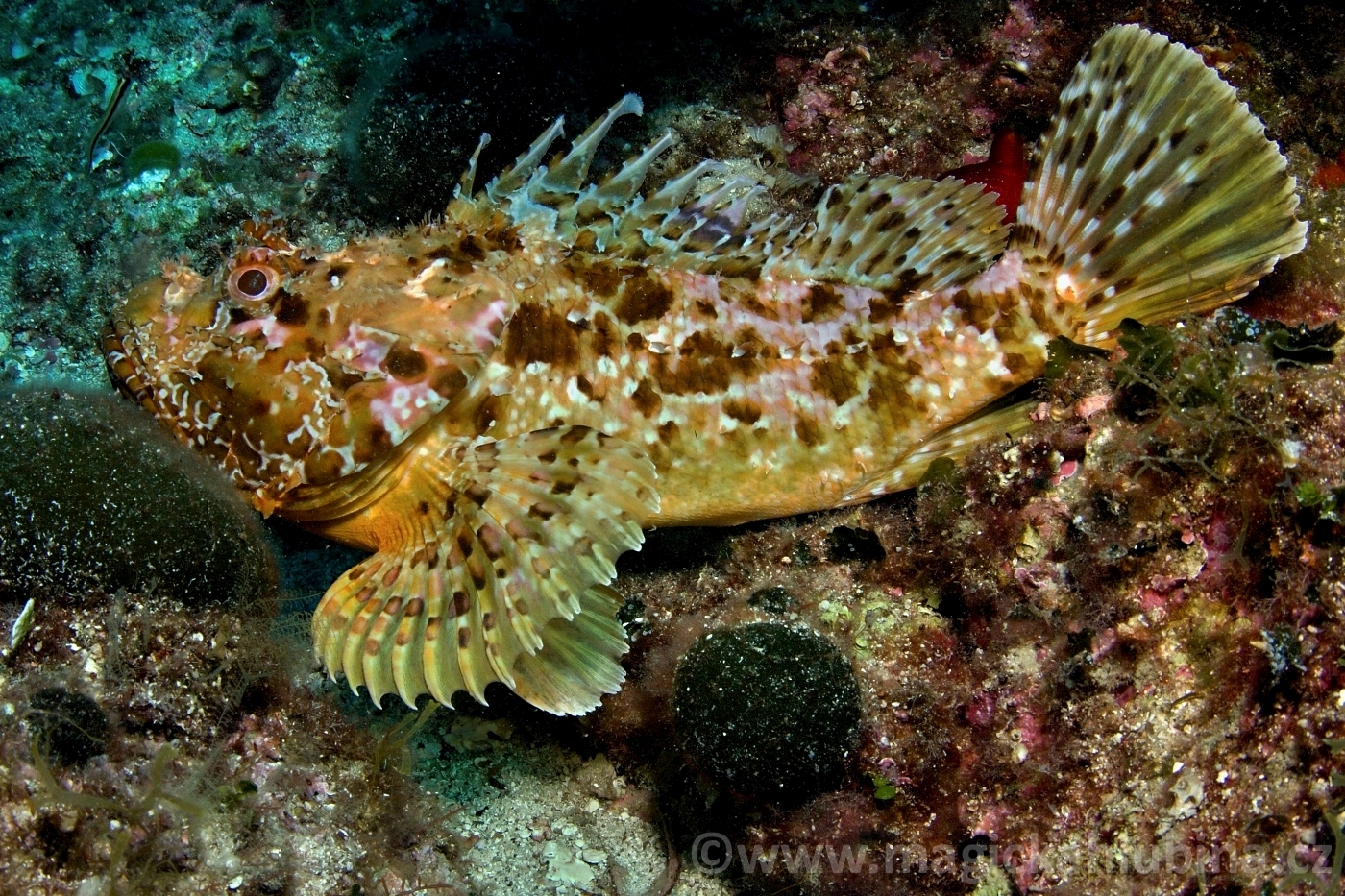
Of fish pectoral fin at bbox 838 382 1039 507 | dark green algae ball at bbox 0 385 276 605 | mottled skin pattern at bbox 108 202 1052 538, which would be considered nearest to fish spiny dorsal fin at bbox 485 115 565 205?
mottled skin pattern at bbox 108 202 1052 538

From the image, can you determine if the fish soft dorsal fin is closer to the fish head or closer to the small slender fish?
the fish head

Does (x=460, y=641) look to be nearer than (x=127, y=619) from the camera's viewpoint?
No

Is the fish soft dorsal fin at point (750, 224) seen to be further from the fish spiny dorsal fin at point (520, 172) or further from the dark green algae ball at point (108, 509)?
the dark green algae ball at point (108, 509)

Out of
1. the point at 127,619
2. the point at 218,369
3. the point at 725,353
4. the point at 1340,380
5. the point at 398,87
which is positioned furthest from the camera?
the point at 398,87

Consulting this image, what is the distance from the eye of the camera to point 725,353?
157 inches

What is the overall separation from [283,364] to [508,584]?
1441 millimetres

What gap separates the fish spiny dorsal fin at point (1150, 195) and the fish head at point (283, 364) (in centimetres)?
278

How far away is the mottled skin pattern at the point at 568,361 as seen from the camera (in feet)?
12.2

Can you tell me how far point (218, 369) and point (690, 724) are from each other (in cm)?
261

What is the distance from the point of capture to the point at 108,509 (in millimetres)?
3107

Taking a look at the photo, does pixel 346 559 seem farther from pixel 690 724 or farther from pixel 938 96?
pixel 938 96

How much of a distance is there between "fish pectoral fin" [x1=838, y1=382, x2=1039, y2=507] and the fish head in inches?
79.9

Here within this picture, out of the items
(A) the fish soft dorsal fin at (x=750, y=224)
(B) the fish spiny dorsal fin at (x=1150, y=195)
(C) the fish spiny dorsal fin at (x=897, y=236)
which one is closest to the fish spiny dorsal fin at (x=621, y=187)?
(A) the fish soft dorsal fin at (x=750, y=224)

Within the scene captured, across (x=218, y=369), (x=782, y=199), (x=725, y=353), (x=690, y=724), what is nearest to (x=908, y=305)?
(x=725, y=353)
